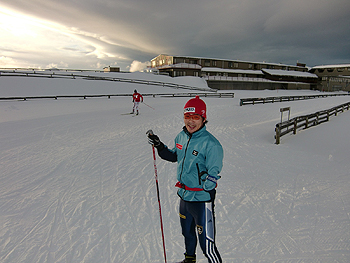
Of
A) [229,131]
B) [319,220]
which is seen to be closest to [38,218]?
[319,220]

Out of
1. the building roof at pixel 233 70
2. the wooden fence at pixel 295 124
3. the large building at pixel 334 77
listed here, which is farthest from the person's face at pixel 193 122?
the large building at pixel 334 77

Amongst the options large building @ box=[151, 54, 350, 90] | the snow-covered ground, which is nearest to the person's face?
the snow-covered ground

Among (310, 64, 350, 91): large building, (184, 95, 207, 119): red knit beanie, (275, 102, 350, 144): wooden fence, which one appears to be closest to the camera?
(184, 95, 207, 119): red knit beanie

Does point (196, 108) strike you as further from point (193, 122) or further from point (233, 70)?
point (233, 70)

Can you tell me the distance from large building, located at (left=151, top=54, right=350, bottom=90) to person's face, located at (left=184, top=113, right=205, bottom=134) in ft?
152

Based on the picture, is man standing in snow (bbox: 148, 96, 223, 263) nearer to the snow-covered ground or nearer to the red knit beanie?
the red knit beanie

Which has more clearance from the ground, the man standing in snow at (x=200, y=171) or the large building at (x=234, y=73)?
the large building at (x=234, y=73)

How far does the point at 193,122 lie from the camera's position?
250 cm

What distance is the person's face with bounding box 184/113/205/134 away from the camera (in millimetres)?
2496

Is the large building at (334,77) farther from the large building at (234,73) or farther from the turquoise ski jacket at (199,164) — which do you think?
the turquoise ski jacket at (199,164)

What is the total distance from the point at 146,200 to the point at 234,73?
54.3 m

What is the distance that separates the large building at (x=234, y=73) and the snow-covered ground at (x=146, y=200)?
133 ft

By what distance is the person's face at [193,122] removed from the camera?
2496 millimetres

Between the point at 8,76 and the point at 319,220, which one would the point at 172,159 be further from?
the point at 8,76
